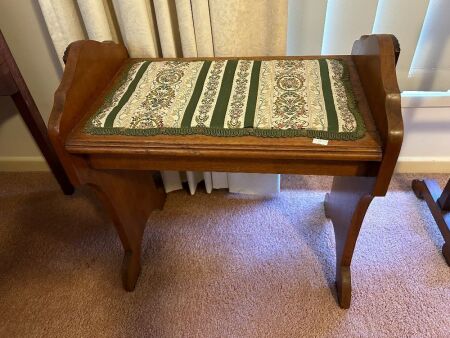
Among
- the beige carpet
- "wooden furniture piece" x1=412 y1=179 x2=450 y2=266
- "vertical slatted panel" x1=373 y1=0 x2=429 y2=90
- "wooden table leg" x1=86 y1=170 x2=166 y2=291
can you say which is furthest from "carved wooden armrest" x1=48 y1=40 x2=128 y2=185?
"wooden furniture piece" x1=412 y1=179 x2=450 y2=266

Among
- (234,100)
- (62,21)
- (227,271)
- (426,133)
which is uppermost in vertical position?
(62,21)

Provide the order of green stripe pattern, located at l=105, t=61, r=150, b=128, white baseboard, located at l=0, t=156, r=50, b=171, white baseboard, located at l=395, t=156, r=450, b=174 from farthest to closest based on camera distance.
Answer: white baseboard, located at l=0, t=156, r=50, b=171 → white baseboard, located at l=395, t=156, r=450, b=174 → green stripe pattern, located at l=105, t=61, r=150, b=128

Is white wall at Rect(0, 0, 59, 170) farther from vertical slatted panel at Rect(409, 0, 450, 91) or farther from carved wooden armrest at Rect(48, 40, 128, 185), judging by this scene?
vertical slatted panel at Rect(409, 0, 450, 91)

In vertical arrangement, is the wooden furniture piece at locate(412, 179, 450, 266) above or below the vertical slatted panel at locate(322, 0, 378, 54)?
below

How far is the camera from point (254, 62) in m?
0.89

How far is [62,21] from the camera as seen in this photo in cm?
94

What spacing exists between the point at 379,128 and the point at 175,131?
1.32 ft

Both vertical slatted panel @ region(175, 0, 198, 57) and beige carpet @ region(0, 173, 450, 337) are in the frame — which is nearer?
vertical slatted panel @ region(175, 0, 198, 57)

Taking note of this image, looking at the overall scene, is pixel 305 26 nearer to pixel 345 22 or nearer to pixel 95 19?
pixel 345 22

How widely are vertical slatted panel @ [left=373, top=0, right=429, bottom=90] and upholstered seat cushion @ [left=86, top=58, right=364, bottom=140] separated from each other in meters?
0.29

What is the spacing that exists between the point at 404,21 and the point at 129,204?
1.02 metres

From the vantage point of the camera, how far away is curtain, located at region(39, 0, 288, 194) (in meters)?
0.90

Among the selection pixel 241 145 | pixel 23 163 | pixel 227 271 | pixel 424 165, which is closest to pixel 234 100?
pixel 241 145

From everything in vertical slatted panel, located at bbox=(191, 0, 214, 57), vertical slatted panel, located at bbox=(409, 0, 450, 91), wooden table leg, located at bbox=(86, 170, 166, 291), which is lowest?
wooden table leg, located at bbox=(86, 170, 166, 291)
